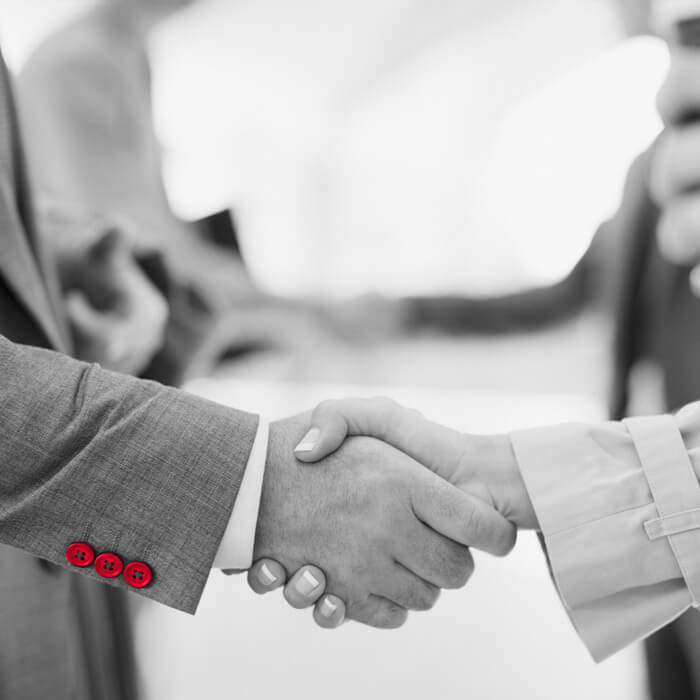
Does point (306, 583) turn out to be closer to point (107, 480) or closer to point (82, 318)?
point (107, 480)

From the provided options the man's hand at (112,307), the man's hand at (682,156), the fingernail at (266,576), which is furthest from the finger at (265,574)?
the man's hand at (682,156)

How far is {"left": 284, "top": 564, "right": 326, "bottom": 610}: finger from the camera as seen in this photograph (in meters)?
0.69

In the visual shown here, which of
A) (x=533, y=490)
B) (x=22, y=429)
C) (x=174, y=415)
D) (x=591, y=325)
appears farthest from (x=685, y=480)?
(x=591, y=325)

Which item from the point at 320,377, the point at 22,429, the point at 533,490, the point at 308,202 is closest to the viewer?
the point at 22,429

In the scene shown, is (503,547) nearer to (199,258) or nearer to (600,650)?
(600,650)

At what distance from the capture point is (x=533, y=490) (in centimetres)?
71

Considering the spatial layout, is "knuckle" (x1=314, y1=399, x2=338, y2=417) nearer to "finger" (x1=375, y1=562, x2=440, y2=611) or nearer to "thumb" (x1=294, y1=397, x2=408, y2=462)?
"thumb" (x1=294, y1=397, x2=408, y2=462)

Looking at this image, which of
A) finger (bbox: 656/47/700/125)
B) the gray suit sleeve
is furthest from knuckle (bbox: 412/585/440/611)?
finger (bbox: 656/47/700/125)

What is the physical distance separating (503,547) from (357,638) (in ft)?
2.90

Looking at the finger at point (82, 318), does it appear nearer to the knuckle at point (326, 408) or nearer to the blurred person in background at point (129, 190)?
the blurred person in background at point (129, 190)

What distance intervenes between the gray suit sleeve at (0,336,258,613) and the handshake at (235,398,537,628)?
3.0 inches

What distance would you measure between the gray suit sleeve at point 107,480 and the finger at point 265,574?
8 cm

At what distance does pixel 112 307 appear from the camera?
98cm

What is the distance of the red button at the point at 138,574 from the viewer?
0.61 metres
